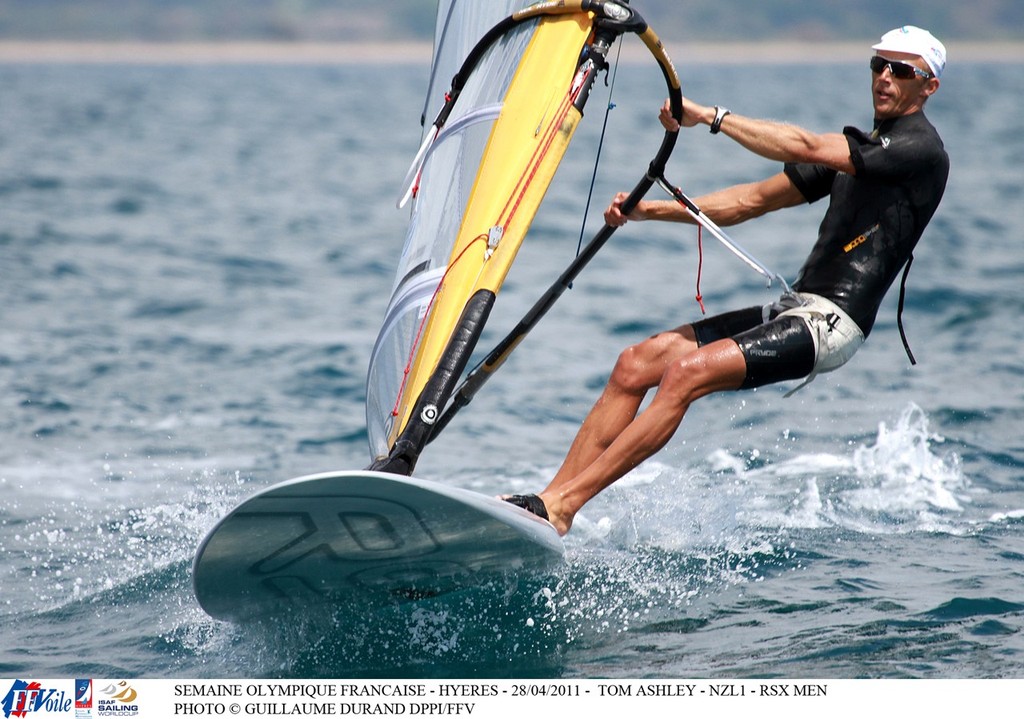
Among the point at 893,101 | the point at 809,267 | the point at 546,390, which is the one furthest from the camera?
the point at 546,390

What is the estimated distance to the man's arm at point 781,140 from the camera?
180 inches

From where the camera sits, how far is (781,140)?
4.58 m

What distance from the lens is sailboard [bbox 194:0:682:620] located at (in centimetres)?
409

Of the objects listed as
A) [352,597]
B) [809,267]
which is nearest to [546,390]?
[809,267]

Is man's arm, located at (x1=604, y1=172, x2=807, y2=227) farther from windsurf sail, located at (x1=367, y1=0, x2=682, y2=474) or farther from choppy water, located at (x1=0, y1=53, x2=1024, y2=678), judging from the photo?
choppy water, located at (x1=0, y1=53, x2=1024, y2=678)

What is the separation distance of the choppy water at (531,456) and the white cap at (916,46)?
2.14 meters

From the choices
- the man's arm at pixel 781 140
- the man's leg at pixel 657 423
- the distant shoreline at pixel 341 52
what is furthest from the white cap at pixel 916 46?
the distant shoreline at pixel 341 52

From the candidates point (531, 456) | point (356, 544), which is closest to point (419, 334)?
point (356, 544)

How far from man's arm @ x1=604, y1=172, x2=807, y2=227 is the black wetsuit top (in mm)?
Result: 265

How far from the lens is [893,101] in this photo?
485cm

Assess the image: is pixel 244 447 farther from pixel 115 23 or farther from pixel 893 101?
pixel 115 23

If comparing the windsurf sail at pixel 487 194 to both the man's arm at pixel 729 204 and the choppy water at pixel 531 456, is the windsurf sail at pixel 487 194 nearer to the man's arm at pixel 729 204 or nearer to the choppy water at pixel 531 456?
the man's arm at pixel 729 204
